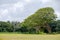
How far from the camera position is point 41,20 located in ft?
212

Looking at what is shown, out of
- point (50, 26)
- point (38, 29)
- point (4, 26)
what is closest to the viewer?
point (38, 29)

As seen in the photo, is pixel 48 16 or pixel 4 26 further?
pixel 4 26

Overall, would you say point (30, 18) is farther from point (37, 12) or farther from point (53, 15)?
point (53, 15)

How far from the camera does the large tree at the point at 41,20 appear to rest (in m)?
64.6

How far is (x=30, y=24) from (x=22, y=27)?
3.45 meters

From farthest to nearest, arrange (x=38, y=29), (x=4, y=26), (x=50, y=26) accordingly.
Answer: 1. (x=4, y=26)
2. (x=50, y=26)
3. (x=38, y=29)

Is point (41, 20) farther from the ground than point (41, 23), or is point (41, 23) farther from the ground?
point (41, 20)

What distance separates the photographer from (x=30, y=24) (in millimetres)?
65375

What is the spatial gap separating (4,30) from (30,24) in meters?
10.2

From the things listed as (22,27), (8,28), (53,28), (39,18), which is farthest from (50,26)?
(8,28)

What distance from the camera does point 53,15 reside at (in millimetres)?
65000

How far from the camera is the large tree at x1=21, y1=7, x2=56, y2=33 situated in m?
64.6

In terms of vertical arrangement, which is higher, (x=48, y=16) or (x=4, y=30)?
(x=48, y=16)

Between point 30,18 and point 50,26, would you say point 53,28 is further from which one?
point 30,18
